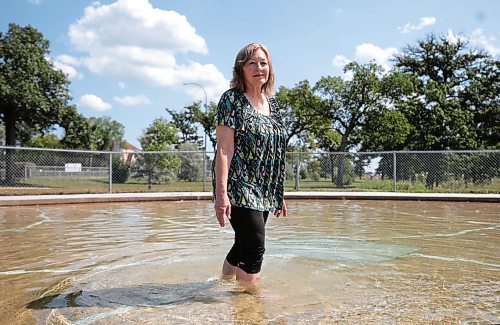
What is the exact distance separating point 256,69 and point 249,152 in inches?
21.7

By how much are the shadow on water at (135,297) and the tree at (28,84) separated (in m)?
28.9

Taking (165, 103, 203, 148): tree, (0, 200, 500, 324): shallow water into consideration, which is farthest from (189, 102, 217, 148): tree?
(0, 200, 500, 324): shallow water

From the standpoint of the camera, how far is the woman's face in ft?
9.93

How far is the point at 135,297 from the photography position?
2.98m

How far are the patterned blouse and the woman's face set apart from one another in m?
0.11

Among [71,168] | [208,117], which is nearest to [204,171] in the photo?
[71,168]

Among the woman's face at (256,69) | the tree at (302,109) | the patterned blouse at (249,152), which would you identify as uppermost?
the tree at (302,109)

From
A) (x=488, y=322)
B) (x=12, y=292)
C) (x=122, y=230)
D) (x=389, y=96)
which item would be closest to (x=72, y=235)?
(x=122, y=230)

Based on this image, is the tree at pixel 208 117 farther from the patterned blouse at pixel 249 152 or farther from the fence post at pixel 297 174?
the patterned blouse at pixel 249 152

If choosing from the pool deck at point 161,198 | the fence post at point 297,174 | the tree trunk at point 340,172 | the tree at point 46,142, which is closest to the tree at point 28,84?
the pool deck at point 161,198

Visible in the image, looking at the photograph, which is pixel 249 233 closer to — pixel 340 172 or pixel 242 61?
pixel 242 61

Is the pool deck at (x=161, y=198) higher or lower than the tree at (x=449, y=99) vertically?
lower

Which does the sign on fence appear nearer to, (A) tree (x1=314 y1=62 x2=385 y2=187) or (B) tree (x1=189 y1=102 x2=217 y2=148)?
(A) tree (x1=314 y1=62 x2=385 y2=187)

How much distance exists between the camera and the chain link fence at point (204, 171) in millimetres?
17312
